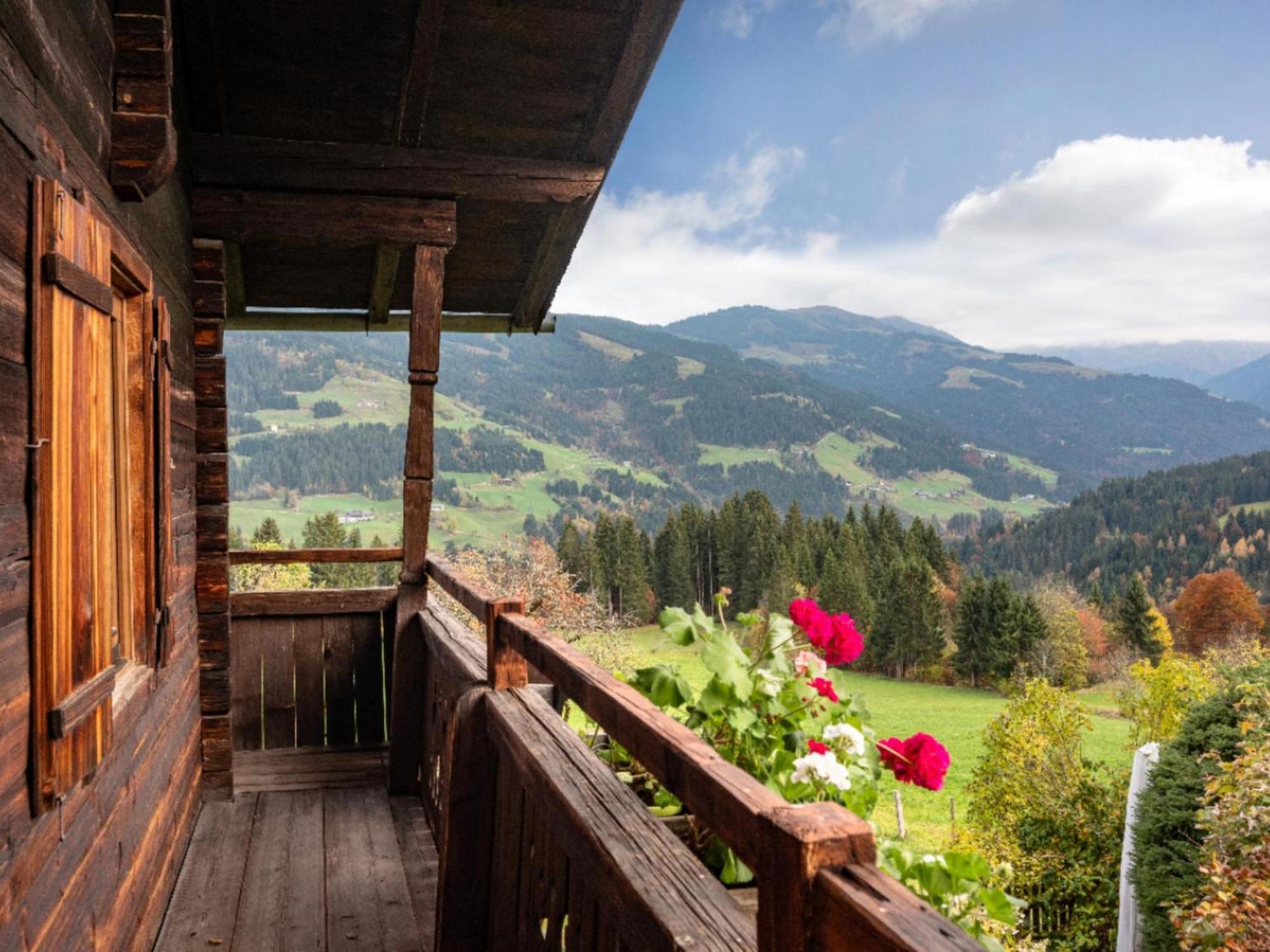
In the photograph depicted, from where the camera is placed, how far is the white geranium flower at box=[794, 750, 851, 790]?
1556mm

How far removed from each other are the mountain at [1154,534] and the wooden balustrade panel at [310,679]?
85.2m

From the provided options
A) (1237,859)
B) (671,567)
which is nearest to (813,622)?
(1237,859)

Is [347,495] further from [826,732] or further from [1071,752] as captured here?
[826,732]

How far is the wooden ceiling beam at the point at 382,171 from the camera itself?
3863mm

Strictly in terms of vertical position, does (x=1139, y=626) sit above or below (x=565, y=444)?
below

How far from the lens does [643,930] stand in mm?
1265

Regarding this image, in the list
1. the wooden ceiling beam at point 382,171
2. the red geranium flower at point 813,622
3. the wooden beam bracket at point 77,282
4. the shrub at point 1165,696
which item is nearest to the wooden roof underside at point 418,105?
the wooden ceiling beam at point 382,171

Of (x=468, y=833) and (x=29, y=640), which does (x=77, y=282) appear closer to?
(x=29, y=640)

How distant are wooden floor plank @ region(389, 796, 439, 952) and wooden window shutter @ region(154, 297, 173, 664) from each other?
1188mm

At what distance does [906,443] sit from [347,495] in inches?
4294

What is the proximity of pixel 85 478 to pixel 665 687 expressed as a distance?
4.21 ft

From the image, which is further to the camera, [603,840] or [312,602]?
[312,602]

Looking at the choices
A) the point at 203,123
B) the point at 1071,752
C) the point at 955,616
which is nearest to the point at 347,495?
the point at 955,616

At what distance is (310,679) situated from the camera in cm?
510
